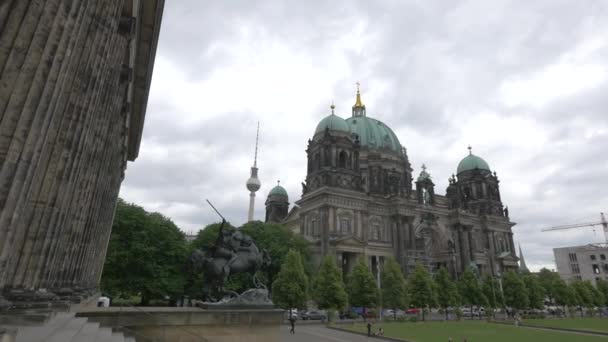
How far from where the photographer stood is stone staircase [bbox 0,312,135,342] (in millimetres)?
5895

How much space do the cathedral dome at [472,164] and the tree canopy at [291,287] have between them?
2377 inches

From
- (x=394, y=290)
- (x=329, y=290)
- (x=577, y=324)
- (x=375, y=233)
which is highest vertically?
(x=375, y=233)

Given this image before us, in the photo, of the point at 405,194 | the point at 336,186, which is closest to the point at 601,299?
the point at 405,194

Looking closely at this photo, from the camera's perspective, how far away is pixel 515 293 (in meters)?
58.4

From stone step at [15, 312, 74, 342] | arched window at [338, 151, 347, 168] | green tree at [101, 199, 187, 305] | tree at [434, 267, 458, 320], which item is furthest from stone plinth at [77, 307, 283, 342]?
arched window at [338, 151, 347, 168]

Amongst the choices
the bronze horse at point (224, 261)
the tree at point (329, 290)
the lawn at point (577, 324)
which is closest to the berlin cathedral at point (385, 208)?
the tree at point (329, 290)

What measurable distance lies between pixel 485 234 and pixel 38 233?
3288 inches

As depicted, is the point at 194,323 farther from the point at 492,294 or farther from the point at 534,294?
the point at 534,294

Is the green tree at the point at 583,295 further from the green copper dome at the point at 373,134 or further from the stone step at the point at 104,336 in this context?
the stone step at the point at 104,336

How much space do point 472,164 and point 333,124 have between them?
1641 inches

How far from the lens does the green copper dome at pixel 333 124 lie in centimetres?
6391

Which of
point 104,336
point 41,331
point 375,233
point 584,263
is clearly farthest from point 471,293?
point 584,263

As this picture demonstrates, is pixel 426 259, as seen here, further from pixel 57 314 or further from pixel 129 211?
pixel 57 314

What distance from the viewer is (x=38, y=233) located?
7.94 meters
